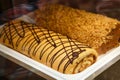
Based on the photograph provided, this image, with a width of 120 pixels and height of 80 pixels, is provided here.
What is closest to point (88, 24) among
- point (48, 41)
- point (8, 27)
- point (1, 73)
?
point (48, 41)

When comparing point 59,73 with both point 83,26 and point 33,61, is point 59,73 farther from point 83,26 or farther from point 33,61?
point 83,26

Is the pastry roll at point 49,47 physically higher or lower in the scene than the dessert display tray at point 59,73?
higher

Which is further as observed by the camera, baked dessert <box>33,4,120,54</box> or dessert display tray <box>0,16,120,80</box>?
baked dessert <box>33,4,120,54</box>

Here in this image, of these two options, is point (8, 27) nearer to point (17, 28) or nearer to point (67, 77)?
point (17, 28)

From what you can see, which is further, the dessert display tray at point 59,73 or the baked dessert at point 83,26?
the baked dessert at point 83,26

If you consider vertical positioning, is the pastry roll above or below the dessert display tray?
above

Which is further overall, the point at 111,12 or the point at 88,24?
the point at 111,12
